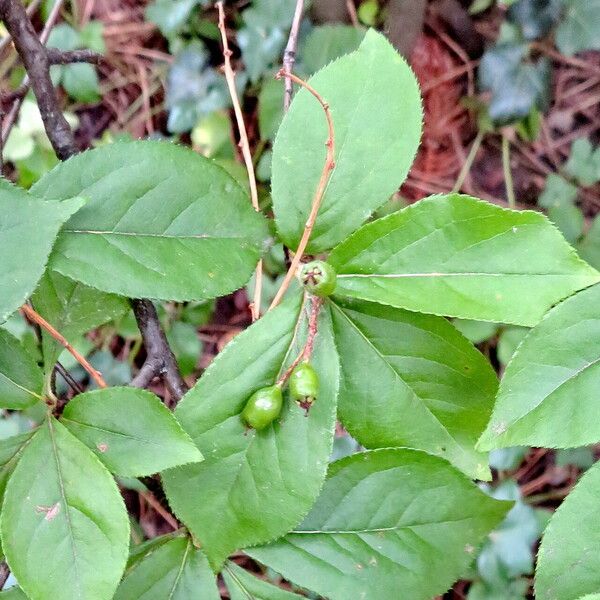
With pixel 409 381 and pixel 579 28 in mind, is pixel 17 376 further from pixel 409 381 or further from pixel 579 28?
pixel 579 28

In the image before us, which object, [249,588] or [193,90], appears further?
[193,90]

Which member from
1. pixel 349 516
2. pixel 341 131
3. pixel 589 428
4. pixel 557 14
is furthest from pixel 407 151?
pixel 557 14

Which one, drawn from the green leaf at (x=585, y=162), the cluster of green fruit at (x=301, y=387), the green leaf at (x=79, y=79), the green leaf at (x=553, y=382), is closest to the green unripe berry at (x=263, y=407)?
the cluster of green fruit at (x=301, y=387)

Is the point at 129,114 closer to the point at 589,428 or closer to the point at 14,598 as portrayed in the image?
the point at 14,598

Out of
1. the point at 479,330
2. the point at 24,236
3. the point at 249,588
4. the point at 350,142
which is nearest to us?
the point at 24,236

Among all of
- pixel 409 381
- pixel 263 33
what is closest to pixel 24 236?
pixel 409 381

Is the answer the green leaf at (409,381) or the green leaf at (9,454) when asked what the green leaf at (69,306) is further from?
the green leaf at (409,381)

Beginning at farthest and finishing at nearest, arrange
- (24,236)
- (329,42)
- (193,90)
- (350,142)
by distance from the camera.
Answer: (193,90) < (329,42) < (350,142) < (24,236)

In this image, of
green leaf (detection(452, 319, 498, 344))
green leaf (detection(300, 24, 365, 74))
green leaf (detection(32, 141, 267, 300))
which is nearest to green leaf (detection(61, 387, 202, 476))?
green leaf (detection(32, 141, 267, 300))
